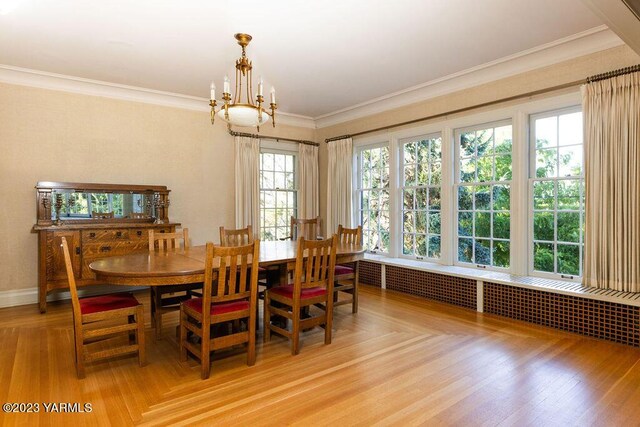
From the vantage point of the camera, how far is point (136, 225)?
14.8 ft

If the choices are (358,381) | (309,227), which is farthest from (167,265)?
(309,227)

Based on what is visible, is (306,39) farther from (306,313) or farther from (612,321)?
(612,321)

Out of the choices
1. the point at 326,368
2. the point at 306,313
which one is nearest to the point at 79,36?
the point at 306,313

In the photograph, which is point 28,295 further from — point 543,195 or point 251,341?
point 543,195

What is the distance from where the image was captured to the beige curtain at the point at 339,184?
19.4 feet

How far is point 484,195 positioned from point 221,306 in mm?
3269

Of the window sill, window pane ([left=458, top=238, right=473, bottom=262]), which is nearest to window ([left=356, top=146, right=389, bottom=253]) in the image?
the window sill

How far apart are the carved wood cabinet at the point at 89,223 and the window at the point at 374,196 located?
2885 millimetres

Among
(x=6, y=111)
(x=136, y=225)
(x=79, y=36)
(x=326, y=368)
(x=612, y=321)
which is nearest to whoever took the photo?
(x=326, y=368)

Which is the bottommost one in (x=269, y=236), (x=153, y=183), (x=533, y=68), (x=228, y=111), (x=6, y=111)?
(x=269, y=236)

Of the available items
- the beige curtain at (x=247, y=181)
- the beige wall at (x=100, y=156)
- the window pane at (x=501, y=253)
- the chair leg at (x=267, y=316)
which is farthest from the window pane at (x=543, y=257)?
the beige wall at (x=100, y=156)

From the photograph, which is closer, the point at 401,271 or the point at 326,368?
the point at 326,368

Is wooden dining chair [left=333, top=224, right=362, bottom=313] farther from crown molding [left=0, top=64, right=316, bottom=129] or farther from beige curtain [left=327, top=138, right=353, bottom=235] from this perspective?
crown molding [left=0, top=64, right=316, bottom=129]

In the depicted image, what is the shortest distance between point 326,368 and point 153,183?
3.66 meters
